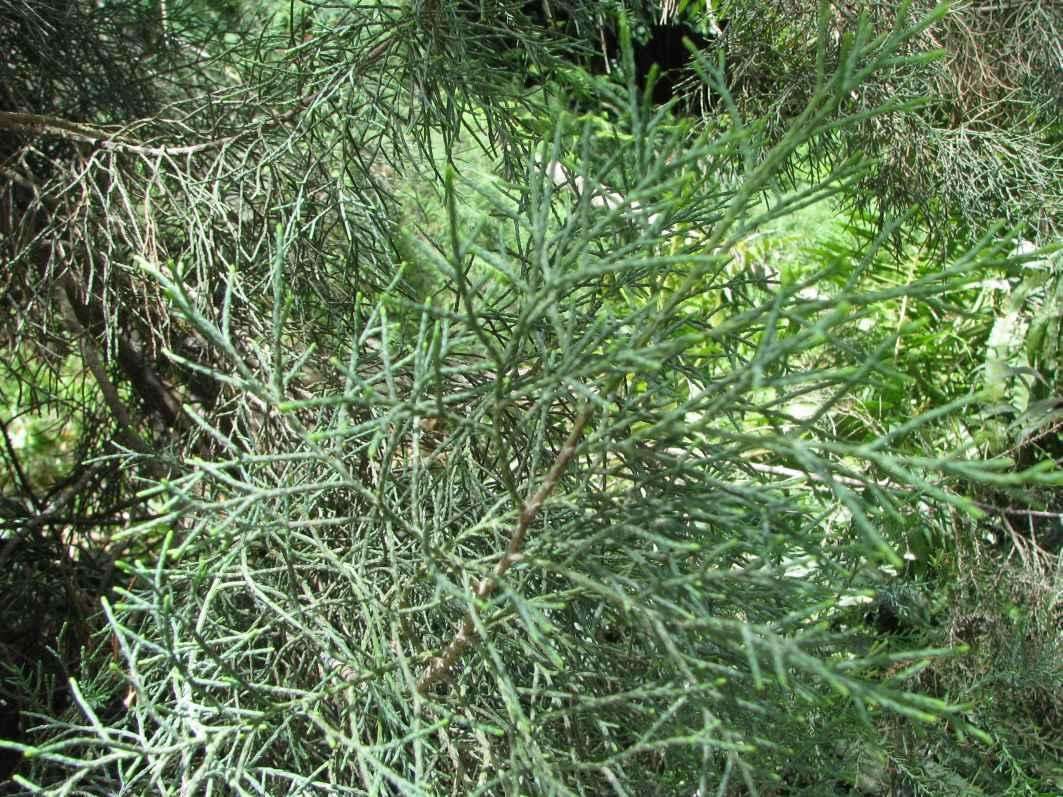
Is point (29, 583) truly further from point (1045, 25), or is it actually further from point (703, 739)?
point (1045, 25)

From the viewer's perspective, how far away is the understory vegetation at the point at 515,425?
4.28ft

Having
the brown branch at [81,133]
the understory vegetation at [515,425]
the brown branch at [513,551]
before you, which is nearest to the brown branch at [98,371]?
the understory vegetation at [515,425]

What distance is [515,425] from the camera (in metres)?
1.81

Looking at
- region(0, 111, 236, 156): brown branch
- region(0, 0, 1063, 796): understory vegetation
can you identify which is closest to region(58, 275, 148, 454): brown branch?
region(0, 0, 1063, 796): understory vegetation

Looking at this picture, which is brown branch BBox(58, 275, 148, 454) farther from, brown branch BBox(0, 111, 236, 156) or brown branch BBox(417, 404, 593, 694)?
brown branch BBox(417, 404, 593, 694)

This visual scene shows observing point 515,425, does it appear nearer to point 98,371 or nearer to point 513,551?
point 513,551

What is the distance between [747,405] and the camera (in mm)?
1341

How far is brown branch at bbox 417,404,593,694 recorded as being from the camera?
54.3 inches

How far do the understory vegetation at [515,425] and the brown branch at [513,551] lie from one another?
0.04 feet

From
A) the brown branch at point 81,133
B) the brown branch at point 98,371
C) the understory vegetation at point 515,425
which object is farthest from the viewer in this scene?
the brown branch at point 98,371

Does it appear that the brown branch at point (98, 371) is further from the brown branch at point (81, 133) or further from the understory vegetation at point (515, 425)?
the brown branch at point (81, 133)

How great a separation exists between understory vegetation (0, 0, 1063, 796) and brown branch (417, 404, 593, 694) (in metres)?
0.01

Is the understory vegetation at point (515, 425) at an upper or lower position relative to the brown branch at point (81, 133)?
lower

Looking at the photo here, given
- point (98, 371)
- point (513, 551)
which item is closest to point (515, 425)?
point (513, 551)
